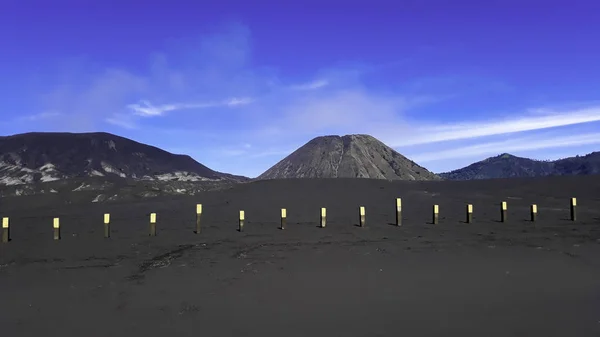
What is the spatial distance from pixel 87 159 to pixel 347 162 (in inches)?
2376

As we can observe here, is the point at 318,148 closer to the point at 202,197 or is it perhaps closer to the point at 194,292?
the point at 202,197

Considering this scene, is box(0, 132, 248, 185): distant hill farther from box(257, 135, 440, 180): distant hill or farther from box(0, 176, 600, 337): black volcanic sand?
box(0, 176, 600, 337): black volcanic sand

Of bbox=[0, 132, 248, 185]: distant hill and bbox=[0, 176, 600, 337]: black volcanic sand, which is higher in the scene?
bbox=[0, 132, 248, 185]: distant hill

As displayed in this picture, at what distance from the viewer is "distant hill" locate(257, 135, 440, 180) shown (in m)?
111

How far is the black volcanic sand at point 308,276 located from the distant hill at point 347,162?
→ 3385 inches

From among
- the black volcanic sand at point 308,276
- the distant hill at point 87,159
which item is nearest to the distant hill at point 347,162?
the distant hill at point 87,159

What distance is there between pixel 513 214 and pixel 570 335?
58.0 feet

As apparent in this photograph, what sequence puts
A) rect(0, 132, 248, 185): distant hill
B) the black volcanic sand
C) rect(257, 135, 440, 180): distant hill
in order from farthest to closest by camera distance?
1. rect(257, 135, 440, 180): distant hill
2. rect(0, 132, 248, 185): distant hill
3. the black volcanic sand

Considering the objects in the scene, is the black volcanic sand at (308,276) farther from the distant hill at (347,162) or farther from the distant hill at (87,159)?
the distant hill at (347,162)

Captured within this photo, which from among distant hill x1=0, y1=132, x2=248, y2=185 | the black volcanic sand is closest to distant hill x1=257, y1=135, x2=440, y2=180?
distant hill x1=0, y1=132, x2=248, y2=185

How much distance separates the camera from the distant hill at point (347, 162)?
111 metres

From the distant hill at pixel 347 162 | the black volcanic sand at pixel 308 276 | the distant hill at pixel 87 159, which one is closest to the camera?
the black volcanic sand at pixel 308 276

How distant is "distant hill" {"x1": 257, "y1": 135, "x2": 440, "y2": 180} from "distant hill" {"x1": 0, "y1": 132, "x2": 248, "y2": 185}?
61.0 ft

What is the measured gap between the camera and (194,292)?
434 inches
